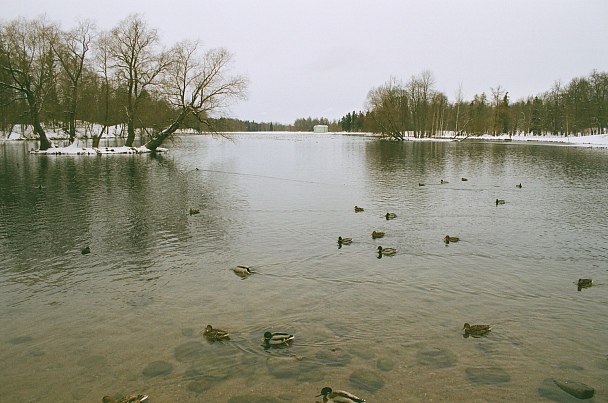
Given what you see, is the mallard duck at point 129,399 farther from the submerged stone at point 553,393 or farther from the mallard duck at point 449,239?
the mallard duck at point 449,239

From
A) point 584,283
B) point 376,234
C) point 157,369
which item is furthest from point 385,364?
point 376,234

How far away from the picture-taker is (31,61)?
1839 inches

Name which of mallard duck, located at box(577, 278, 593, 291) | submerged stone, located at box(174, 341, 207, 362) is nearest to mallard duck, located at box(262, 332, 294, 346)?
submerged stone, located at box(174, 341, 207, 362)

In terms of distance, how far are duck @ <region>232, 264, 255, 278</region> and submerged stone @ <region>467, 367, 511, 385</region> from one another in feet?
19.3

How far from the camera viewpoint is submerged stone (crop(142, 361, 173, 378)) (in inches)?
262

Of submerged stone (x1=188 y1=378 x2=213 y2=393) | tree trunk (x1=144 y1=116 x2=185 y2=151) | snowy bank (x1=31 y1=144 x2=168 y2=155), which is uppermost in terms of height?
tree trunk (x1=144 y1=116 x2=185 y2=151)

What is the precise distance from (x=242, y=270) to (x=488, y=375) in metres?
6.27

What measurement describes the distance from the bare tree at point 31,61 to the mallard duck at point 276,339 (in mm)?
48817

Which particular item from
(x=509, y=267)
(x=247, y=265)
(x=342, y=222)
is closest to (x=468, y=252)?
(x=509, y=267)

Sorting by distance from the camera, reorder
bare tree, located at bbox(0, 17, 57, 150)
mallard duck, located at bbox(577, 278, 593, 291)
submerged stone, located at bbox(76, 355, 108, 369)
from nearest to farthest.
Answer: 1. submerged stone, located at bbox(76, 355, 108, 369)
2. mallard duck, located at bbox(577, 278, 593, 291)
3. bare tree, located at bbox(0, 17, 57, 150)

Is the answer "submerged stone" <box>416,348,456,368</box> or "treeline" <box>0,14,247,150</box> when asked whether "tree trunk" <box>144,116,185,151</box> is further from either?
"submerged stone" <box>416,348,456,368</box>

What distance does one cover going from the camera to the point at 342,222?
17016mm

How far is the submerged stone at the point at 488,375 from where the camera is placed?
662 cm

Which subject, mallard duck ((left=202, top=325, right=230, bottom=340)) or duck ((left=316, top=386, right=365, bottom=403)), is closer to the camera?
duck ((left=316, top=386, right=365, bottom=403))
